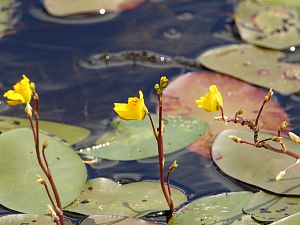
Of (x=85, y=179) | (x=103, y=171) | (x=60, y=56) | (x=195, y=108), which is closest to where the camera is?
(x=85, y=179)

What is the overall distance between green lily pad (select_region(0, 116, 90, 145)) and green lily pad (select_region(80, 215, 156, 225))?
308 mm

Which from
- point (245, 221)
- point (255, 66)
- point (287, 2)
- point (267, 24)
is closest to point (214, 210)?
point (245, 221)

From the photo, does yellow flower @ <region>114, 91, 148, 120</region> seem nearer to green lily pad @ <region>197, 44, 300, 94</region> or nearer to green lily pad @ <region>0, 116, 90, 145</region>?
green lily pad @ <region>0, 116, 90, 145</region>

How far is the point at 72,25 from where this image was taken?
2215 millimetres

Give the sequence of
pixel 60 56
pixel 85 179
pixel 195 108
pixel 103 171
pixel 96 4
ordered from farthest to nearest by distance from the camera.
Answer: pixel 96 4, pixel 60 56, pixel 195 108, pixel 103 171, pixel 85 179

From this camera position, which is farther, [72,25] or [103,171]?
[72,25]

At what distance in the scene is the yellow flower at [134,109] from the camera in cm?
135

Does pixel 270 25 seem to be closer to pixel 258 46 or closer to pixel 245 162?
pixel 258 46

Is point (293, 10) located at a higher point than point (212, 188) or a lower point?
higher

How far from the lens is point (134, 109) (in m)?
1.36

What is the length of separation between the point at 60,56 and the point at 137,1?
1.17ft

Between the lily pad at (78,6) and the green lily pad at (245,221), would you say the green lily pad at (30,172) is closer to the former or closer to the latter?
the green lily pad at (245,221)

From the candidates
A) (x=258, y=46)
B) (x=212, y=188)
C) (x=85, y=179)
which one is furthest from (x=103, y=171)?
(x=258, y=46)

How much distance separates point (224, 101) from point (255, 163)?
1.02 feet
